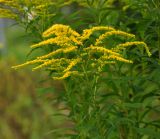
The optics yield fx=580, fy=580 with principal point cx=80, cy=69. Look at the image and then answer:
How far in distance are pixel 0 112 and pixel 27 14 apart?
17.1ft

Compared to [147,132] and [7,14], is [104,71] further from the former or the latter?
[7,14]

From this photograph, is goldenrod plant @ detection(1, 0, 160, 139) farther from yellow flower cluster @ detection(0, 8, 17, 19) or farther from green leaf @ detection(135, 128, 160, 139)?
yellow flower cluster @ detection(0, 8, 17, 19)

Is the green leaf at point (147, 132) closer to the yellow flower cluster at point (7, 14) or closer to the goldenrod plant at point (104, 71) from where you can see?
the goldenrod plant at point (104, 71)

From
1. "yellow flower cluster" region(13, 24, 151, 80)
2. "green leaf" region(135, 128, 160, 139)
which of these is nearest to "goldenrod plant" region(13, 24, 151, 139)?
"yellow flower cluster" region(13, 24, 151, 80)

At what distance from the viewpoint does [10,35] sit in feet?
73.3

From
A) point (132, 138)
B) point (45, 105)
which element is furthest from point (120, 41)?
point (45, 105)

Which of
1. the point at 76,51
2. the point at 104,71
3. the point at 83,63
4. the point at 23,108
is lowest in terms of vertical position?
the point at 23,108

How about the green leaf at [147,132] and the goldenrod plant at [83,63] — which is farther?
the green leaf at [147,132]

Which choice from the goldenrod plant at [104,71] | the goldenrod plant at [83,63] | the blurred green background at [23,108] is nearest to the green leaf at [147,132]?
the goldenrod plant at [104,71]

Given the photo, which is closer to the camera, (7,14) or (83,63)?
A: (83,63)

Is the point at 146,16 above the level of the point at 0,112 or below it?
above

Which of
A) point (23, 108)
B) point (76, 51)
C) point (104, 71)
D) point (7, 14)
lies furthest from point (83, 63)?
point (23, 108)

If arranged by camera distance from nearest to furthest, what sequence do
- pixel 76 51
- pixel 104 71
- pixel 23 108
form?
pixel 76 51 → pixel 104 71 → pixel 23 108

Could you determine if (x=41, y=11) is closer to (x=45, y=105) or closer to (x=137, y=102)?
(x=137, y=102)
